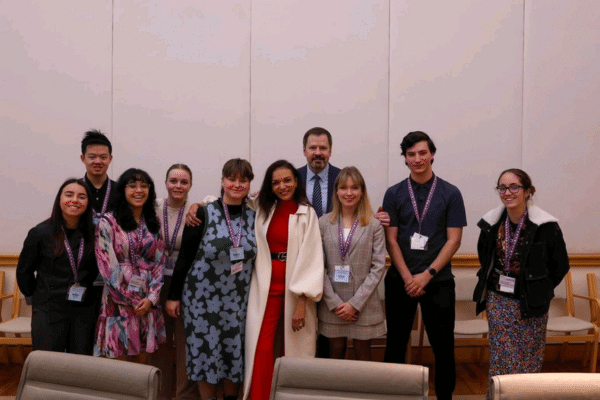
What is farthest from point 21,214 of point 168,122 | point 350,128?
point 350,128

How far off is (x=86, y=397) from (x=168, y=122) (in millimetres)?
3199

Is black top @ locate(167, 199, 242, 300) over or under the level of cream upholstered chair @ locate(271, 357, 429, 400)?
over

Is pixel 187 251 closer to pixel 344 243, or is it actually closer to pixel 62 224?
pixel 62 224

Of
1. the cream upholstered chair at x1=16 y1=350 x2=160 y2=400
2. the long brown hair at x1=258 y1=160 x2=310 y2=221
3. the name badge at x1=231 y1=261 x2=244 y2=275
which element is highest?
the long brown hair at x1=258 y1=160 x2=310 y2=221

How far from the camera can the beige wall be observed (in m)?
4.54

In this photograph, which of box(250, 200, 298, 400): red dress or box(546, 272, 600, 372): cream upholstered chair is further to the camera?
box(546, 272, 600, 372): cream upholstered chair

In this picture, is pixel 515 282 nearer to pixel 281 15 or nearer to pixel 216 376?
pixel 216 376

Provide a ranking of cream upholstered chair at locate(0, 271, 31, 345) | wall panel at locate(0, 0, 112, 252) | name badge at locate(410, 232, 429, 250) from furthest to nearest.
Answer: wall panel at locate(0, 0, 112, 252) → cream upholstered chair at locate(0, 271, 31, 345) → name badge at locate(410, 232, 429, 250)

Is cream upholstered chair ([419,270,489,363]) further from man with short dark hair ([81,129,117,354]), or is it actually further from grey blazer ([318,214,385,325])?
man with short dark hair ([81,129,117,354])

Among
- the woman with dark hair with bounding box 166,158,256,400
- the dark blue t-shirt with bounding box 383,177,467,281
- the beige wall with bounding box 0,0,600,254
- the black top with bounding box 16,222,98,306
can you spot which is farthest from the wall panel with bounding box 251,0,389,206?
the black top with bounding box 16,222,98,306

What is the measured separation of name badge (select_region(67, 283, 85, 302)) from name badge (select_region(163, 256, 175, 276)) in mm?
517

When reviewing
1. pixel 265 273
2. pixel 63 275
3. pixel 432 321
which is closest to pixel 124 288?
pixel 63 275

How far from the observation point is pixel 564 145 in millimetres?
4711

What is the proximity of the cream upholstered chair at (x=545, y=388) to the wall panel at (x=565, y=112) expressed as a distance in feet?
11.2
